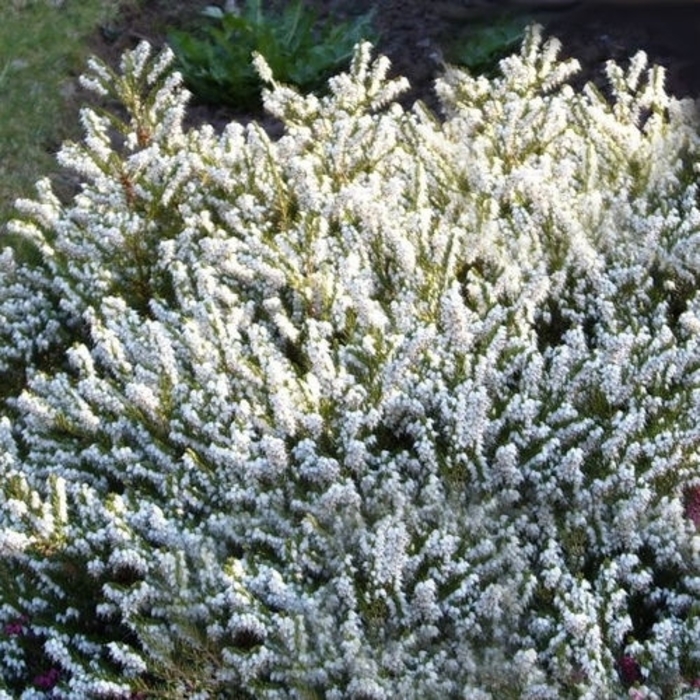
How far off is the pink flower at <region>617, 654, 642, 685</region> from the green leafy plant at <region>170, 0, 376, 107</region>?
113 inches

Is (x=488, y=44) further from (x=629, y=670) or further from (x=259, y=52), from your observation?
(x=629, y=670)

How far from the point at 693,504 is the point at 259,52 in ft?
8.87

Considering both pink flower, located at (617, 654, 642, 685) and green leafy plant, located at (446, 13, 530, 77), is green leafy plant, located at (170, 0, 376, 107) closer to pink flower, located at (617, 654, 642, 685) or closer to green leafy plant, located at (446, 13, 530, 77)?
green leafy plant, located at (446, 13, 530, 77)

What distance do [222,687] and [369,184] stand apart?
4.57 feet

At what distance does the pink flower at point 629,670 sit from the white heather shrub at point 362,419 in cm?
1

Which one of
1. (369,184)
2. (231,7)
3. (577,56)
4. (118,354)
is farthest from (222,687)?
(231,7)

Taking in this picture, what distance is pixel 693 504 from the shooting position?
2.62 m

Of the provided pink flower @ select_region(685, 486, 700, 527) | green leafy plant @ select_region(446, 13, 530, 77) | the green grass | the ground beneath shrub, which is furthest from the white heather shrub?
the green grass

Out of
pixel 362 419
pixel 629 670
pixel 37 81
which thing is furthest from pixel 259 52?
pixel 629 670

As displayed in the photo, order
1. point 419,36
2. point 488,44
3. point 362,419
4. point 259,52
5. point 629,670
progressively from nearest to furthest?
1. point 629,670
2. point 362,419
3. point 488,44
4. point 259,52
5. point 419,36

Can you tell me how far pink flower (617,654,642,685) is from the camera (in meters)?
2.37

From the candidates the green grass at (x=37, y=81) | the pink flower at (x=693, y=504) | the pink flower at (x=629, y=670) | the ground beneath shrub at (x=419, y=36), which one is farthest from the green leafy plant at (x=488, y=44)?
the pink flower at (x=629, y=670)

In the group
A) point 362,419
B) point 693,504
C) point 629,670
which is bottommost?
point 629,670

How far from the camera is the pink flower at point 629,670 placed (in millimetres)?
2371
